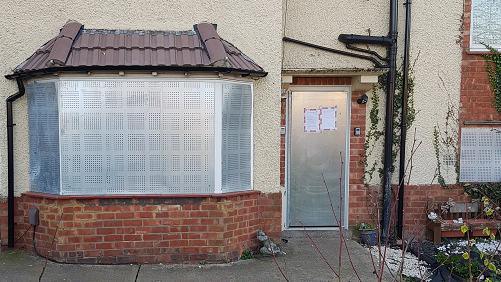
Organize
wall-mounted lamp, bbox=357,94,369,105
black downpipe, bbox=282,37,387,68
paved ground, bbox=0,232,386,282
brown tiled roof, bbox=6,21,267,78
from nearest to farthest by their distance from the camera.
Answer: paved ground, bbox=0,232,386,282 < brown tiled roof, bbox=6,21,267,78 < black downpipe, bbox=282,37,387,68 < wall-mounted lamp, bbox=357,94,369,105

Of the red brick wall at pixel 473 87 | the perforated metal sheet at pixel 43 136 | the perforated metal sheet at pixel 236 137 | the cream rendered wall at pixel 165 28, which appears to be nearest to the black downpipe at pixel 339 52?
the cream rendered wall at pixel 165 28

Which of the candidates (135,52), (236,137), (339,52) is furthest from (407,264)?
(135,52)

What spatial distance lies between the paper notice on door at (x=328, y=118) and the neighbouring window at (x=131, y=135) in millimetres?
2056

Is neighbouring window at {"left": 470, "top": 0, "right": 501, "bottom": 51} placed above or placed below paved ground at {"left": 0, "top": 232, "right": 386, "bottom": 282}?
above

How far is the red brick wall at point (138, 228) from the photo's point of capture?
5.11 m

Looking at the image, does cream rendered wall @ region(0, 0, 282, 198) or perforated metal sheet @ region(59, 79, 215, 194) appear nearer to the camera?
perforated metal sheet @ region(59, 79, 215, 194)

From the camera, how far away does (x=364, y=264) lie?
532 centimetres

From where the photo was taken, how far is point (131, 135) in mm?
5125

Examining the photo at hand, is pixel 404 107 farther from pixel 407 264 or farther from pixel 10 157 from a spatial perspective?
pixel 10 157

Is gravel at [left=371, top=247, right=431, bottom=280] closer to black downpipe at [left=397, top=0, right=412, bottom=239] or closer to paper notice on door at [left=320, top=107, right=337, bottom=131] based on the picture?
black downpipe at [left=397, top=0, right=412, bottom=239]

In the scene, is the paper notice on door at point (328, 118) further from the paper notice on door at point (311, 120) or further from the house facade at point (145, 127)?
the house facade at point (145, 127)

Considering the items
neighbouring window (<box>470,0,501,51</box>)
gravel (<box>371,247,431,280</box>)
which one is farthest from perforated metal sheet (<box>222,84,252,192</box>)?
neighbouring window (<box>470,0,501,51</box>)

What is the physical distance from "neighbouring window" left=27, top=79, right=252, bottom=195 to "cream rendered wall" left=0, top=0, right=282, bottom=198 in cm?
47

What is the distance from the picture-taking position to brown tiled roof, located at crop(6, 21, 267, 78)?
16.1ft
